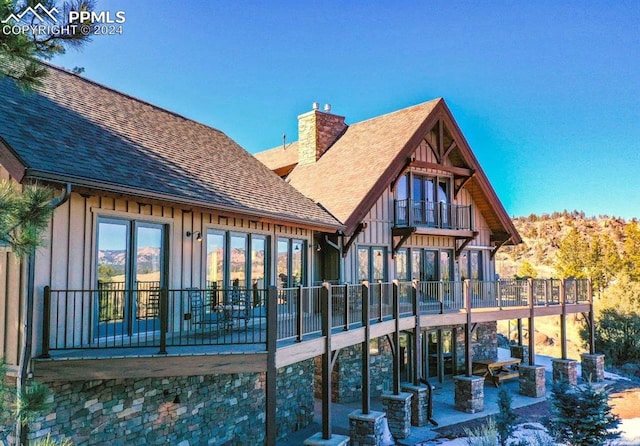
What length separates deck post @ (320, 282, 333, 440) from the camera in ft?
31.2

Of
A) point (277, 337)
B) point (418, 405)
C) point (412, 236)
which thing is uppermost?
point (412, 236)

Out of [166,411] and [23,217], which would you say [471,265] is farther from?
[23,217]

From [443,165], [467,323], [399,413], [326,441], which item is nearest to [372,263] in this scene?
[467,323]

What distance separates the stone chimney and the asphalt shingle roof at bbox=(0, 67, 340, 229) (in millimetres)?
4386

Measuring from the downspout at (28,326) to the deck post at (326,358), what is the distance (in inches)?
194

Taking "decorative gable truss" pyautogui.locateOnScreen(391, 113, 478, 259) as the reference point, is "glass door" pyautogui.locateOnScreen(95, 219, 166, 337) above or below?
below

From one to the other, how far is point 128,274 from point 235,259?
290cm

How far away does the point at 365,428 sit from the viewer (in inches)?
428

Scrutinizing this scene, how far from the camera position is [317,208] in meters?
14.0

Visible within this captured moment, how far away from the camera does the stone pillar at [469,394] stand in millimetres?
13930

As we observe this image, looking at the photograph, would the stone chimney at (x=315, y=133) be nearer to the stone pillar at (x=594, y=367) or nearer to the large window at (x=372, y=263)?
the large window at (x=372, y=263)

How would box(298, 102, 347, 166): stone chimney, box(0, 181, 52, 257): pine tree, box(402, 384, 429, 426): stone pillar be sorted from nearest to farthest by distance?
box(0, 181, 52, 257): pine tree, box(402, 384, 429, 426): stone pillar, box(298, 102, 347, 166): stone chimney

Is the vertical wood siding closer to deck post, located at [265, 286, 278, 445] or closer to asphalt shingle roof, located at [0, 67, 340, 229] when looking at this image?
asphalt shingle roof, located at [0, 67, 340, 229]

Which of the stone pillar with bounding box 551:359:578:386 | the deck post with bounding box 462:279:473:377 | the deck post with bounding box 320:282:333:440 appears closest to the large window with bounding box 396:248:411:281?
the deck post with bounding box 462:279:473:377
